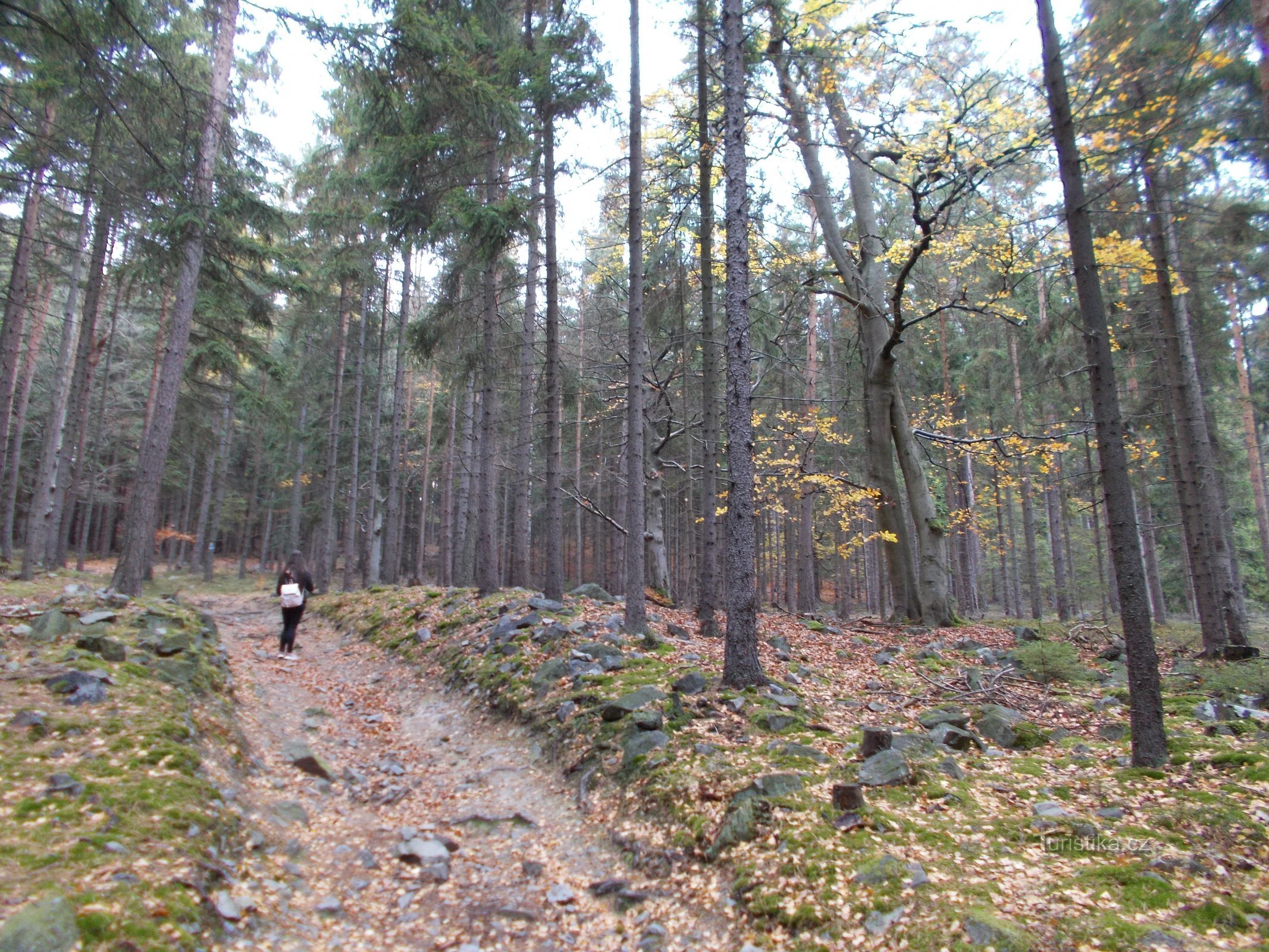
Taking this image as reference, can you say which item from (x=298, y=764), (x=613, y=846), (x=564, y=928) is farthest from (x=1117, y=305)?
(x=298, y=764)

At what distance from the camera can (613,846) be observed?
5348mm

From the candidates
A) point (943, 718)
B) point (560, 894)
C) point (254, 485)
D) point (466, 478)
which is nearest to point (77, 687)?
point (560, 894)

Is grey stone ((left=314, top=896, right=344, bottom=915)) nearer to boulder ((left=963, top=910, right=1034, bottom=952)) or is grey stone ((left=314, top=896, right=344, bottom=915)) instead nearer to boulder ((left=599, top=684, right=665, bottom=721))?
boulder ((left=599, top=684, right=665, bottom=721))

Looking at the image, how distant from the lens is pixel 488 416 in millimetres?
14367

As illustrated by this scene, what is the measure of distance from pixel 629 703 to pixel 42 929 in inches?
193

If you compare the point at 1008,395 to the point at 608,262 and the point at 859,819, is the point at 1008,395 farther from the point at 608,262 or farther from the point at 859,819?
the point at 859,819

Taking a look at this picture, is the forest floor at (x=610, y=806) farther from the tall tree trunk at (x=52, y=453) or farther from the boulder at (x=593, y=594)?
the tall tree trunk at (x=52, y=453)

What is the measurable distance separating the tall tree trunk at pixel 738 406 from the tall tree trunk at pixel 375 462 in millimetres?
13485

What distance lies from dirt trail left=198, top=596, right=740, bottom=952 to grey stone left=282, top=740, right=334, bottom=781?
6cm

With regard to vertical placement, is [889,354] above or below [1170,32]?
below

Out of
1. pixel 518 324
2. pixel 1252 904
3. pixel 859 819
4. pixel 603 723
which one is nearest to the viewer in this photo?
pixel 1252 904

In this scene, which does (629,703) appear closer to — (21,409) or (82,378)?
(82,378)

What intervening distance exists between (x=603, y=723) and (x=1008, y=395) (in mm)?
20108

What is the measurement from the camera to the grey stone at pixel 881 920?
3.76 metres
